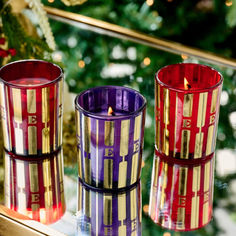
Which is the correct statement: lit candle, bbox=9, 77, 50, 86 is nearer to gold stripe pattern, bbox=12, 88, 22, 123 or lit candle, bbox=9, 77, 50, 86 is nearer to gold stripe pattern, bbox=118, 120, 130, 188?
gold stripe pattern, bbox=12, 88, 22, 123

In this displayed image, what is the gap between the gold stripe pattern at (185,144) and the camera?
27.7 inches

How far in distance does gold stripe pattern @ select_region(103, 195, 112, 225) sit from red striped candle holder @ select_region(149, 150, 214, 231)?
0.05 metres

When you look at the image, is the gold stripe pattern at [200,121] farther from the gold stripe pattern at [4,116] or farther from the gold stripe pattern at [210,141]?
the gold stripe pattern at [4,116]

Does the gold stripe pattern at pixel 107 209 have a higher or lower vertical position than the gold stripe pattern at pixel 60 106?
lower

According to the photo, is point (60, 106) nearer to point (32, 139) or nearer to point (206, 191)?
point (32, 139)

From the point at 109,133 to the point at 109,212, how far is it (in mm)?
101

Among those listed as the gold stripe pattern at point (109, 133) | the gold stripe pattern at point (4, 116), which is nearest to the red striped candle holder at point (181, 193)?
the gold stripe pattern at point (109, 133)

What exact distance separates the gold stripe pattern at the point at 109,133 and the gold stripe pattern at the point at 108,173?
0.08ft

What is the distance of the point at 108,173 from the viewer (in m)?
0.65

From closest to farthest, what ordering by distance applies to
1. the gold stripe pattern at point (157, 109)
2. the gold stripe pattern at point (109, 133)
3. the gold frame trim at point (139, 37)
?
the gold stripe pattern at point (109, 133) → the gold stripe pattern at point (157, 109) → the gold frame trim at point (139, 37)

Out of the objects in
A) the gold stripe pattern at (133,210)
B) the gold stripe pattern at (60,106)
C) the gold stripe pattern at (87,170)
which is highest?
the gold stripe pattern at (60,106)

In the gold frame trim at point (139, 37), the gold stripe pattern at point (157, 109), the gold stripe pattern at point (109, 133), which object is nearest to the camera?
the gold stripe pattern at point (109, 133)

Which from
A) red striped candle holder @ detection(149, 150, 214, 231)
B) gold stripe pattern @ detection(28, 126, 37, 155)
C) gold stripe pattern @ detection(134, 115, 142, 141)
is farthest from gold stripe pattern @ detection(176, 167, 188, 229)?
gold stripe pattern @ detection(28, 126, 37, 155)

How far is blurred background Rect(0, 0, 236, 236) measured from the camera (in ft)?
2.36
